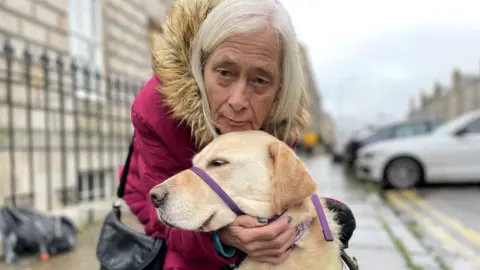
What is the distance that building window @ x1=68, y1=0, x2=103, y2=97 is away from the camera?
24.9 feet

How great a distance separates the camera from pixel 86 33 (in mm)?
8055

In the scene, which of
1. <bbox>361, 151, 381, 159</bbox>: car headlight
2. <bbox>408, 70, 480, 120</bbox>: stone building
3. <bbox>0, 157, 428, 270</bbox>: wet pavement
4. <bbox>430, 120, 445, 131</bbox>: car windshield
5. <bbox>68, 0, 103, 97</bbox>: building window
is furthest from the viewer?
<bbox>408, 70, 480, 120</bbox>: stone building

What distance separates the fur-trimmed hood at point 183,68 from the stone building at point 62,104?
11.7 ft

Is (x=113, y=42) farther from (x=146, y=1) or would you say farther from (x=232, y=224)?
(x=232, y=224)

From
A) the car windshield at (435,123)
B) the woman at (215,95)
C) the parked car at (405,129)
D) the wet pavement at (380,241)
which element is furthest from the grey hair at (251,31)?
the car windshield at (435,123)

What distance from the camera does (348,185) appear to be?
10.0 metres

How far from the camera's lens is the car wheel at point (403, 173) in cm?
921

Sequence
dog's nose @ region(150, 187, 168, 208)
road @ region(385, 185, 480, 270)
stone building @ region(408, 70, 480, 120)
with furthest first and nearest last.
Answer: stone building @ region(408, 70, 480, 120) → road @ region(385, 185, 480, 270) → dog's nose @ region(150, 187, 168, 208)

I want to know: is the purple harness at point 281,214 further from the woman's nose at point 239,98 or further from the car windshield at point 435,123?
the car windshield at point 435,123

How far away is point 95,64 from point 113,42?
0.96 metres

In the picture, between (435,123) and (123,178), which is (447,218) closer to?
(123,178)

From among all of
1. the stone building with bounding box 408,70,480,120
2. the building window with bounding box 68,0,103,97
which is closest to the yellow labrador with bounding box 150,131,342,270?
the building window with bounding box 68,0,103,97

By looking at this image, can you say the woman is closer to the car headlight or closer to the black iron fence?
the black iron fence

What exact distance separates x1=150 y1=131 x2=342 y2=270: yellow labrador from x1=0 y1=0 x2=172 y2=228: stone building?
3.91 meters
